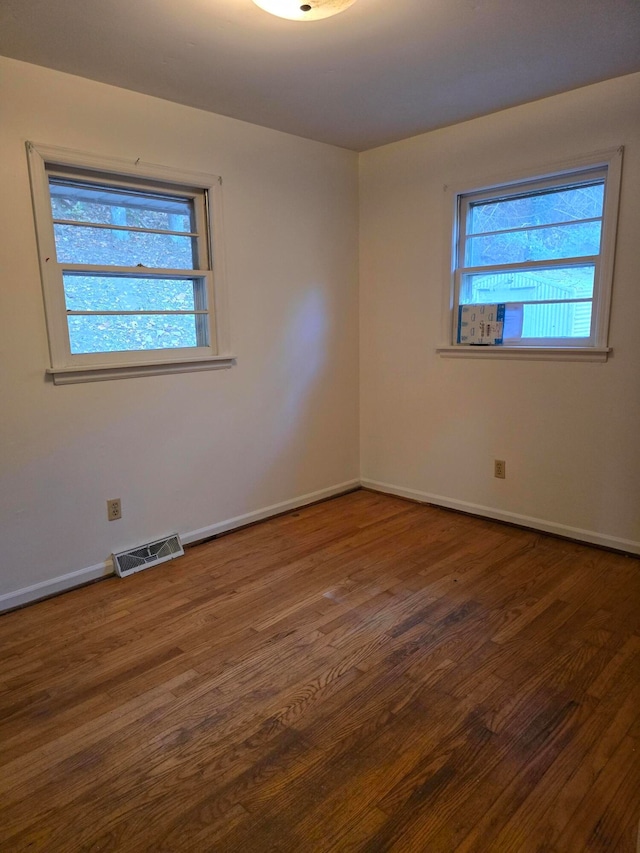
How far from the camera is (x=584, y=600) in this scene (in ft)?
8.19

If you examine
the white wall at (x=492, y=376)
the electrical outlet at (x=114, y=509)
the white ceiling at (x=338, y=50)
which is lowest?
the electrical outlet at (x=114, y=509)

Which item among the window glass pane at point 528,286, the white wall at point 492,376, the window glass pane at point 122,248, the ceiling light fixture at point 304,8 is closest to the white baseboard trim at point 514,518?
the white wall at point 492,376

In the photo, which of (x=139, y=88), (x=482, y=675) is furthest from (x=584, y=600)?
(x=139, y=88)

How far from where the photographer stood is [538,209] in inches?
123

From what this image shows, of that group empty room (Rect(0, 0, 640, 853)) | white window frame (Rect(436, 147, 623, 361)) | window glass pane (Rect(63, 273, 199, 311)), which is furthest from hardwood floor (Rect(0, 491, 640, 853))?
window glass pane (Rect(63, 273, 199, 311))

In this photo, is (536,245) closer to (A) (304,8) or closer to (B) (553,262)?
(B) (553,262)

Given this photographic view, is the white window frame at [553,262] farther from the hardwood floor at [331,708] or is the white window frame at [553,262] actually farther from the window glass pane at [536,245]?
the hardwood floor at [331,708]

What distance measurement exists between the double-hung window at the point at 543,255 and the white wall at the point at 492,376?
0.09m

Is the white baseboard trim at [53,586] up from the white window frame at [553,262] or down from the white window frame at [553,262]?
down

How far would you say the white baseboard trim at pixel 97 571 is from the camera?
2561mm

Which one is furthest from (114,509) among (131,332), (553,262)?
(553,262)

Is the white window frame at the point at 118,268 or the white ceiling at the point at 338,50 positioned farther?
the white window frame at the point at 118,268

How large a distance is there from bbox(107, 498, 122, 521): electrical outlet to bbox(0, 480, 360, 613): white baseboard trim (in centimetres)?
21

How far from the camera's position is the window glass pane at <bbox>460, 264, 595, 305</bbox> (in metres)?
2.98
